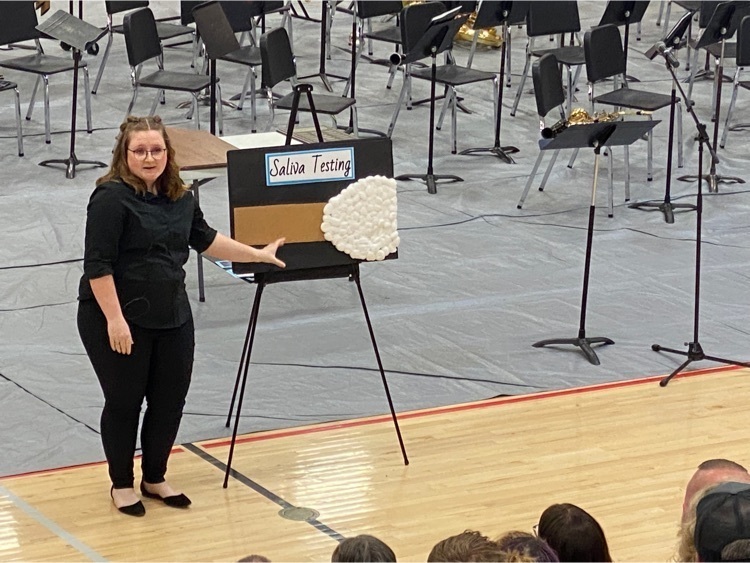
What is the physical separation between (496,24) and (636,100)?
1.27 m

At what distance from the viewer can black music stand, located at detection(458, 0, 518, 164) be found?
9109mm

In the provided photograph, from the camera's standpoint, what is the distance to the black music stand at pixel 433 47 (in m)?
7.93

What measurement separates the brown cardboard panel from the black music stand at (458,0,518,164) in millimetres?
4446

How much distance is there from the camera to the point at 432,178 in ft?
27.5

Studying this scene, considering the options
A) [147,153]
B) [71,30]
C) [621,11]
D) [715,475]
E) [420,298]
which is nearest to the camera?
[715,475]

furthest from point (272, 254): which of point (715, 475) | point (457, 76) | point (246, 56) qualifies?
point (246, 56)

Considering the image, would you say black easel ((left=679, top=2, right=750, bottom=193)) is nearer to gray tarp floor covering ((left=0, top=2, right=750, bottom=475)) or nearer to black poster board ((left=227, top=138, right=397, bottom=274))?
gray tarp floor covering ((left=0, top=2, right=750, bottom=475))

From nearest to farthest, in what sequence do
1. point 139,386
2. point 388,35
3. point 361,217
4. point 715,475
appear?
point 715,475, point 139,386, point 361,217, point 388,35

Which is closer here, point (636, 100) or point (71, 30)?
point (71, 30)

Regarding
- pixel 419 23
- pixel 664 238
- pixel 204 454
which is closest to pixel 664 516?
pixel 204 454

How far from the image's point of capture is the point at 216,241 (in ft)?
14.9

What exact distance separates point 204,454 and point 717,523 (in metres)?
2.83

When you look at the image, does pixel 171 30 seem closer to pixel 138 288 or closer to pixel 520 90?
pixel 520 90

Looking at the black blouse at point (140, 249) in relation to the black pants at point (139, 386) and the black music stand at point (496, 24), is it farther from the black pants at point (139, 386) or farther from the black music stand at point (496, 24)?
the black music stand at point (496, 24)
